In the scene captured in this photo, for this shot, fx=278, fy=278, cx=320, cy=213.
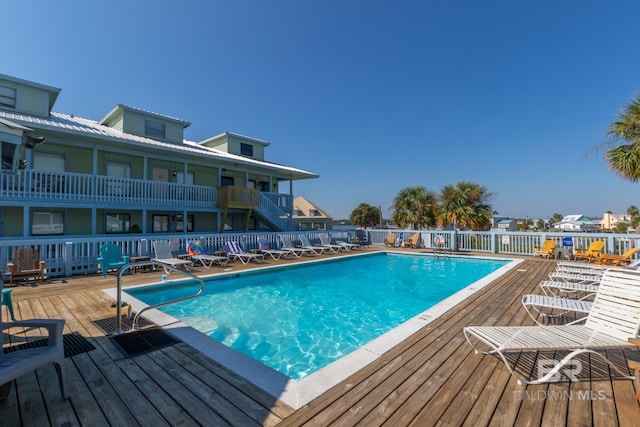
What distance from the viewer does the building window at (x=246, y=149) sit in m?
19.7

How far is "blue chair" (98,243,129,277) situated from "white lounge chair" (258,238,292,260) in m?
5.29

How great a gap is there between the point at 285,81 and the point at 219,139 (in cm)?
597

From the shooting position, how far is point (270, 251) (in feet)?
41.0

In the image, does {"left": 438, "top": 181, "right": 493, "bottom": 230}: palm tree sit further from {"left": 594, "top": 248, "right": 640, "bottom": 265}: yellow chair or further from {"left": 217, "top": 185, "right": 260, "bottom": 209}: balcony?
{"left": 217, "top": 185, "right": 260, "bottom": 209}: balcony

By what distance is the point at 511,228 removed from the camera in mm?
55500

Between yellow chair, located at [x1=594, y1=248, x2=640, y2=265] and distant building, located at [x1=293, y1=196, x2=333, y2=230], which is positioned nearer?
yellow chair, located at [x1=594, y1=248, x2=640, y2=265]

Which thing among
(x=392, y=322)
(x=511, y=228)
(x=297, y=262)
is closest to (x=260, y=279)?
(x=297, y=262)

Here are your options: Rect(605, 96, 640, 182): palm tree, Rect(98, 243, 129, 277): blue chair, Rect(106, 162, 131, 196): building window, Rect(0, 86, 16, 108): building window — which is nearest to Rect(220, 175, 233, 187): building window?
Rect(106, 162, 131, 196): building window

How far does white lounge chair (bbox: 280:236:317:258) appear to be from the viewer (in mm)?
13323

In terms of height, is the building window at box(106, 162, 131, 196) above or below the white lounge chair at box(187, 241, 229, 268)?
above

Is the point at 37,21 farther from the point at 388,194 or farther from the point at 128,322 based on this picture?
the point at 388,194

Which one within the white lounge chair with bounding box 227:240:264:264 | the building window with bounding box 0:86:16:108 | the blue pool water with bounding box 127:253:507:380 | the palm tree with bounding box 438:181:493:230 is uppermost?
the building window with bounding box 0:86:16:108

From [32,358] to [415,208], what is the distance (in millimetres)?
25740

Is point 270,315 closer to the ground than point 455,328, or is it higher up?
closer to the ground
